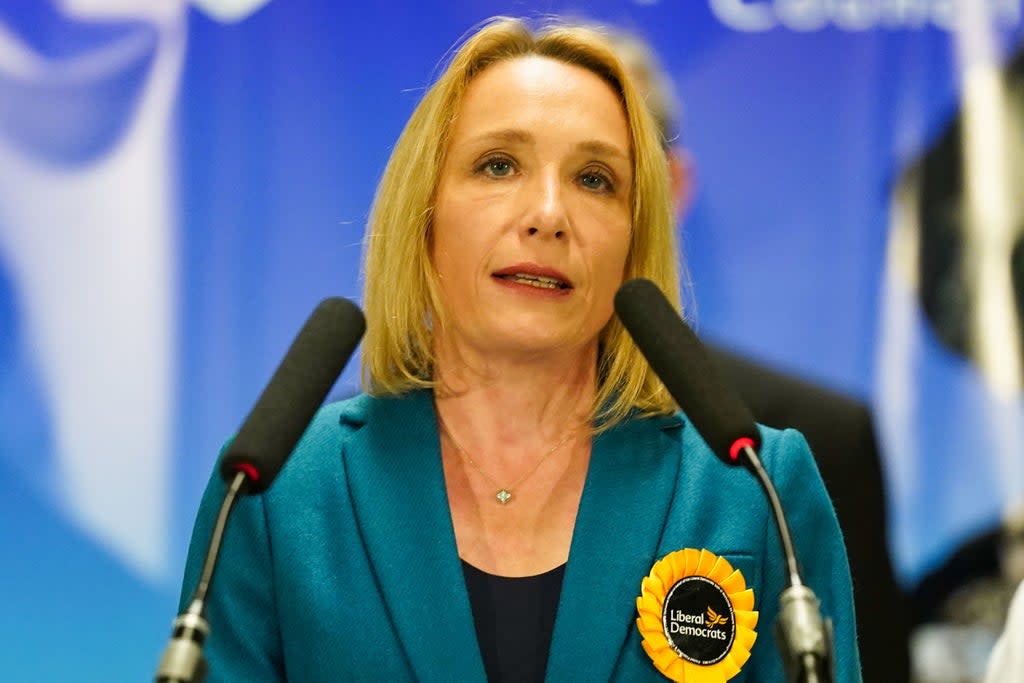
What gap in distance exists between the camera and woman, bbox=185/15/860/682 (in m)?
1.75

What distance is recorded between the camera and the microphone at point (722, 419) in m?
1.18

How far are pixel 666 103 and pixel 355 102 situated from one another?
760 mm

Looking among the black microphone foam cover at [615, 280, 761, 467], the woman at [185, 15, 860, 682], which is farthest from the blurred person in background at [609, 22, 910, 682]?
the black microphone foam cover at [615, 280, 761, 467]

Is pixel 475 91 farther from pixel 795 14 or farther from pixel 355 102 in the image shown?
pixel 795 14

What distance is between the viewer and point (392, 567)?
1.76 meters

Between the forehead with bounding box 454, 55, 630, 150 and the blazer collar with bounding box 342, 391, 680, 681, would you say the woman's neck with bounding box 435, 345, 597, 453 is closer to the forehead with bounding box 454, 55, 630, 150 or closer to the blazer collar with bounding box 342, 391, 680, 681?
the blazer collar with bounding box 342, 391, 680, 681

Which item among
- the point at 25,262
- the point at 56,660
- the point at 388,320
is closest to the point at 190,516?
the point at 56,660

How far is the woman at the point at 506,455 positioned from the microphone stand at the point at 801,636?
506 millimetres

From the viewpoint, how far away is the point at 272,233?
3.34 meters

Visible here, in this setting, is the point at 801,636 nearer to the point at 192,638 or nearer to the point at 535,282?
the point at 192,638

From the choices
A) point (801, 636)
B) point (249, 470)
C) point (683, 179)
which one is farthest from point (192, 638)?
point (683, 179)

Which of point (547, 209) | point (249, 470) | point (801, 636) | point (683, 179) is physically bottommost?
point (801, 636)

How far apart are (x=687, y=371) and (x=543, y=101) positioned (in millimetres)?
679

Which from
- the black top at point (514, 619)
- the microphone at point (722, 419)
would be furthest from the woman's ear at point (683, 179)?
the microphone at point (722, 419)
